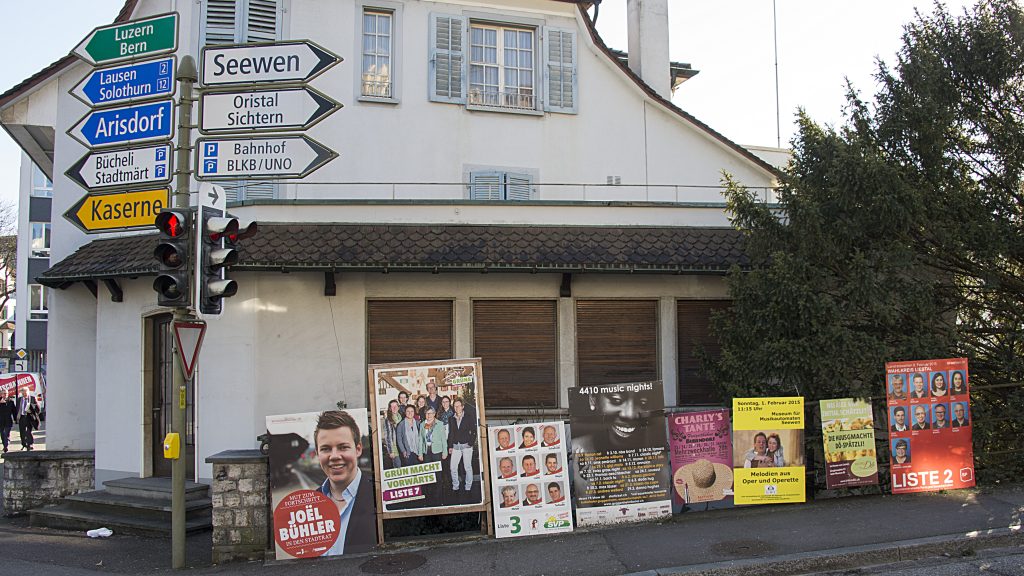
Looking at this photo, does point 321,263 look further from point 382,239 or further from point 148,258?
point 148,258

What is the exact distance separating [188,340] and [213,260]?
0.81 meters

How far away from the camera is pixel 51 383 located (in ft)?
42.8

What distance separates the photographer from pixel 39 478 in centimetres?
1217

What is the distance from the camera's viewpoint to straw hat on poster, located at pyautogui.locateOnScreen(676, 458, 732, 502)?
903 centimetres

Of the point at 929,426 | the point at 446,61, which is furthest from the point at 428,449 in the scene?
the point at 446,61

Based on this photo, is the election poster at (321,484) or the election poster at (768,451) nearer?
the election poster at (321,484)

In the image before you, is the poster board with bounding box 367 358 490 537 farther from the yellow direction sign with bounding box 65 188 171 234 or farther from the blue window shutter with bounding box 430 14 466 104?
the blue window shutter with bounding box 430 14 466 104

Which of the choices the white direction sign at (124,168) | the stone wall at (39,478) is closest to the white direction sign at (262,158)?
the white direction sign at (124,168)

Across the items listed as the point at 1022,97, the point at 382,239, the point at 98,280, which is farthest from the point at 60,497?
the point at 1022,97

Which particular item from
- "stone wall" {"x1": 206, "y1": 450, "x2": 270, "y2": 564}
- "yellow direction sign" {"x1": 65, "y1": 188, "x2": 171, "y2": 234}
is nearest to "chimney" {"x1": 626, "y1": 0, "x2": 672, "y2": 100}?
"yellow direction sign" {"x1": 65, "y1": 188, "x2": 171, "y2": 234}

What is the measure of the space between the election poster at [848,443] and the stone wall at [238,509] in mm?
6135

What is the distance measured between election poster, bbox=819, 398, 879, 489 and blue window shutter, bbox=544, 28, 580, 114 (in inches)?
253

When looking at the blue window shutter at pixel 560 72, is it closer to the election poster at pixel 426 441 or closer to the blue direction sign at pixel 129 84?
the election poster at pixel 426 441

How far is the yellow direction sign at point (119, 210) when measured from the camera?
27.3ft
